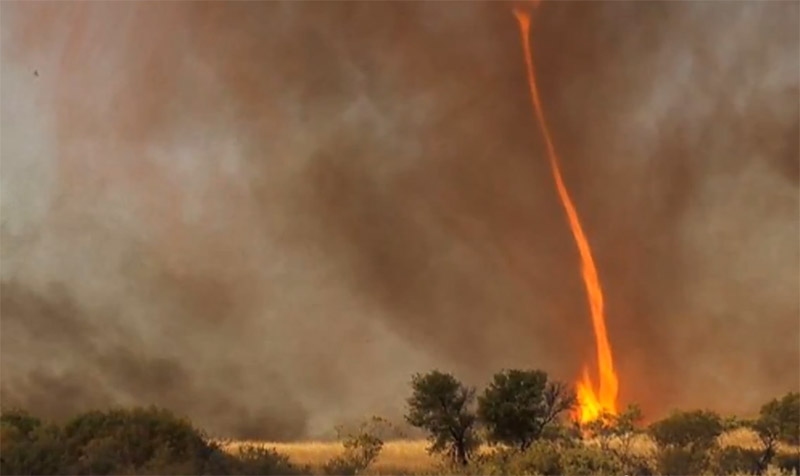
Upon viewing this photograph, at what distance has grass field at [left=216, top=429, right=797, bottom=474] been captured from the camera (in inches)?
538

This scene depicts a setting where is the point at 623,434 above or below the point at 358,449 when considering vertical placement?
below

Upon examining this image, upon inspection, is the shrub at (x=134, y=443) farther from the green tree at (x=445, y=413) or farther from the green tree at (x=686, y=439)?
the green tree at (x=686, y=439)

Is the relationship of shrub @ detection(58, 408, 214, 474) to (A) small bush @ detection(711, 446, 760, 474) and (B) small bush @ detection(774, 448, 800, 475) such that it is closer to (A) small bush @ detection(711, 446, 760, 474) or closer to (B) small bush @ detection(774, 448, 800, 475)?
(A) small bush @ detection(711, 446, 760, 474)

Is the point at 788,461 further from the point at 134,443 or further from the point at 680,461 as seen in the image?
the point at 134,443

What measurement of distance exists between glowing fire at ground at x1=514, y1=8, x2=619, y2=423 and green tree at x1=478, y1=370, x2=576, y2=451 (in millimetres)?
551

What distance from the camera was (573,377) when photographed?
15.7m

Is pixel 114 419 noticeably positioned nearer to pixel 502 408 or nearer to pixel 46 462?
pixel 46 462

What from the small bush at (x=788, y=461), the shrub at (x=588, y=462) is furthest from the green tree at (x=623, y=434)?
the small bush at (x=788, y=461)

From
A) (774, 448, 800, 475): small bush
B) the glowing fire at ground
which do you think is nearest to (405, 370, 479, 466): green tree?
the glowing fire at ground

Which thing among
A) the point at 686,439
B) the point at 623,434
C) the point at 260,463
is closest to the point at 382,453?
the point at 260,463

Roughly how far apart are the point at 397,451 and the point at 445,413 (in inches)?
43.8

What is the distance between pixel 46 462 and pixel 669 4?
15.3 m

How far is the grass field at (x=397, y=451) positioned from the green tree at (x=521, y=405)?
1261 millimetres

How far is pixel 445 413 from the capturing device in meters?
14.8
